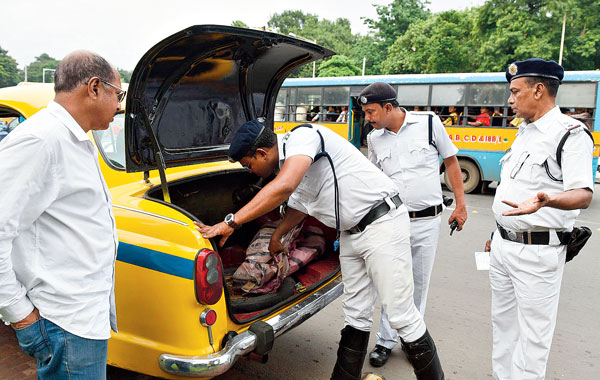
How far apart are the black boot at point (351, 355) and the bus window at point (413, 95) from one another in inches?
399

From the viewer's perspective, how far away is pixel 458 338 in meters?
3.52

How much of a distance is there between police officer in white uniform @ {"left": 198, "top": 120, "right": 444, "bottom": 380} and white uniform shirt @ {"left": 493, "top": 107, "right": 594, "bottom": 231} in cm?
61

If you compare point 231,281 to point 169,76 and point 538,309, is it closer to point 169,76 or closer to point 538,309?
point 169,76

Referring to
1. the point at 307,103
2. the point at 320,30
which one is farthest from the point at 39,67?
the point at 307,103

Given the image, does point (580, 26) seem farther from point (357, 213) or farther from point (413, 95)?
point (357, 213)

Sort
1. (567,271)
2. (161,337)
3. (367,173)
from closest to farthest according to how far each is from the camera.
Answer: (161,337)
(367,173)
(567,271)

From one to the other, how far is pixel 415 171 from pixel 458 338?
143 cm

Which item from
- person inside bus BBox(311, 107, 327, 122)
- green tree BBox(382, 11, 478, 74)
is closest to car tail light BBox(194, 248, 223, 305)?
person inside bus BBox(311, 107, 327, 122)

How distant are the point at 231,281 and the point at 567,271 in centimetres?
408

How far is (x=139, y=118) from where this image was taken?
2.74 m

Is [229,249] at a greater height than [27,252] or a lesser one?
lesser

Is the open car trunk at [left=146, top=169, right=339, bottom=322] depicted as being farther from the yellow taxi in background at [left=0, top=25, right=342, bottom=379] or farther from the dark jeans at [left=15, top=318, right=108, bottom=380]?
the dark jeans at [left=15, top=318, right=108, bottom=380]

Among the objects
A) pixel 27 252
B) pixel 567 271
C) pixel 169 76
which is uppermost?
pixel 169 76

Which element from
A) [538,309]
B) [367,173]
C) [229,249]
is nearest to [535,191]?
[538,309]
